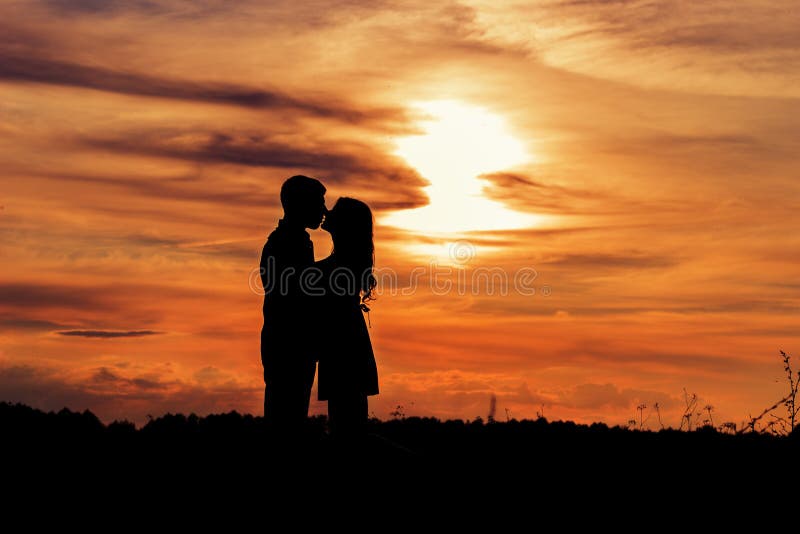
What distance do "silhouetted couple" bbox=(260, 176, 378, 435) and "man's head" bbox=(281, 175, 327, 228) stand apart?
12mm

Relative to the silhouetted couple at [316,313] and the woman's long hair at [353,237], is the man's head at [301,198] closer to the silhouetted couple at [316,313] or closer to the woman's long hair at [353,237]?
the silhouetted couple at [316,313]

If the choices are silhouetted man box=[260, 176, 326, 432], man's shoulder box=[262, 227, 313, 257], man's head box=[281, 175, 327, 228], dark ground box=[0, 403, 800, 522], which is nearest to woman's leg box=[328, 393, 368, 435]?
dark ground box=[0, 403, 800, 522]

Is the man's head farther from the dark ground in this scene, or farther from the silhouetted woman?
the dark ground

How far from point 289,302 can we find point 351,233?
1.21 m

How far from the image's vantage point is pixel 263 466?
1167 centimetres

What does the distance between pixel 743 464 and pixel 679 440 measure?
184 centimetres

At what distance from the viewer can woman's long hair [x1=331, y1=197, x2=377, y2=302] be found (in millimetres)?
11609

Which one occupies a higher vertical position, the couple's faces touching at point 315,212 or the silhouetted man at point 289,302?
the couple's faces touching at point 315,212

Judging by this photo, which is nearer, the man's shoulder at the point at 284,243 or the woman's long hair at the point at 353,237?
the man's shoulder at the point at 284,243

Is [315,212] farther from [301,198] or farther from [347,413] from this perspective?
[347,413]

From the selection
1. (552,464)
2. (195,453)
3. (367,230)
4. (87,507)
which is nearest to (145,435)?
(195,453)

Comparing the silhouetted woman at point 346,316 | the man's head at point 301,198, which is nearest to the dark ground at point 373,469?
the silhouetted woman at point 346,316

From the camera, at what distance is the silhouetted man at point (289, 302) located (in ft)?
36.4

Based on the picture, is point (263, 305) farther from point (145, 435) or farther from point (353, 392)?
point (145, 435)
